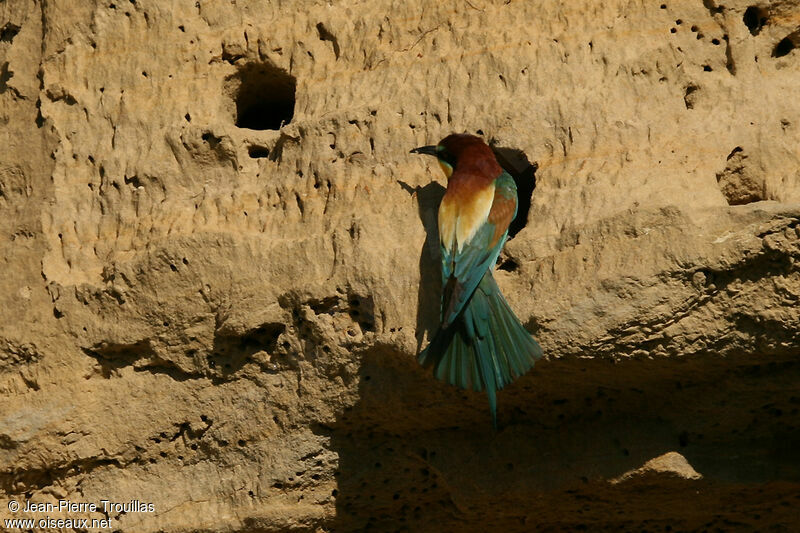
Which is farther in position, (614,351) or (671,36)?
(671,36)

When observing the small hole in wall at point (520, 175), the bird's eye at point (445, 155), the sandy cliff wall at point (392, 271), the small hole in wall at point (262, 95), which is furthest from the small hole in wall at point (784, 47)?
the small hole in wall at point (262, 95)

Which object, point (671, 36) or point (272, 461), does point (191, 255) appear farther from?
point (671, 36)

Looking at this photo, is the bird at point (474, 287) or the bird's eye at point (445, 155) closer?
the bird at point (474, 287)

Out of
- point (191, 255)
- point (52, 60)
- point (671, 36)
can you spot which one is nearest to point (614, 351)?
point (671, 36)

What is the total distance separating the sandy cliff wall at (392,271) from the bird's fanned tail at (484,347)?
5 centimetres

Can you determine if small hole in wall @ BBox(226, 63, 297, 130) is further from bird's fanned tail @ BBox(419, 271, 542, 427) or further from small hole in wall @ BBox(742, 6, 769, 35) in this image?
small hole in wall @ BBox(742, 6, 769, 35)

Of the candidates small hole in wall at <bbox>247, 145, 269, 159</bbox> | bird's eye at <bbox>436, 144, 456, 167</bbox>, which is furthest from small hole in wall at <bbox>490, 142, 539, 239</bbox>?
small hole in wall at <bbox>247, 145, 269, 159</bbox>

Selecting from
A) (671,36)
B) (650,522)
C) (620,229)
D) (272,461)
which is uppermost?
(671,36)

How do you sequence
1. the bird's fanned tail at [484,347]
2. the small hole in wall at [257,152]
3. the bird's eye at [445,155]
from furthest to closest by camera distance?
the small hole in wall at [257,152] → the bird's eye at [445,155] → the bird's fanned tail at [484,347]

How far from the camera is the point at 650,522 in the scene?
9.31 ft

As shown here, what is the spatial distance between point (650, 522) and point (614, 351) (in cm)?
59

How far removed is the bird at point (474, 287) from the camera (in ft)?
8.20

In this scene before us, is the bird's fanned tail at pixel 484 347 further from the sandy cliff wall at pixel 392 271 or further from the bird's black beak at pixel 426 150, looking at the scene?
the bird's black beak at pixel 426 150

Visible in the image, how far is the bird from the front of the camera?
2.50m
